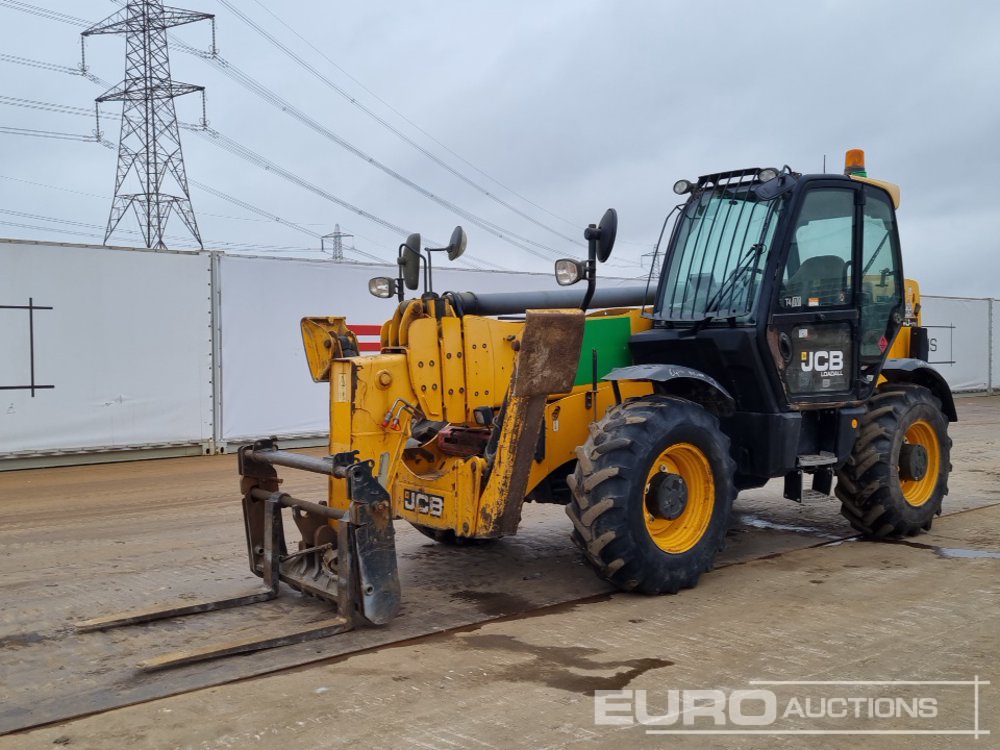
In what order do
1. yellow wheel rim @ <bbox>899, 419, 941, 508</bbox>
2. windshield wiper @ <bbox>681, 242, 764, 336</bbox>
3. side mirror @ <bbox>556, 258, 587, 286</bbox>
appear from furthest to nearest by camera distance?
yellow wheel rim @ <bbox>899, 419, 941, 508</bbox> → windshield wiper @ <bbox>681, 242, 764, 336</bbox> → side mirror @ <bbox>556, 258, 587, 286</bbox>

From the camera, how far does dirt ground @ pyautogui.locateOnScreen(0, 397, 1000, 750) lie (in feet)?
12.1

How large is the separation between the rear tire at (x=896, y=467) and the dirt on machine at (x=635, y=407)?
18 millimetres

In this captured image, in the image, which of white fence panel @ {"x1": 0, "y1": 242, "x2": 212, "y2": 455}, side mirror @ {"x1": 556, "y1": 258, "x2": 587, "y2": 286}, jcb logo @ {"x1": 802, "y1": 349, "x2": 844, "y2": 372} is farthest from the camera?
white fence panel @ {"x1": 0, "y1": 242, "x2": 212, "y2": 455}

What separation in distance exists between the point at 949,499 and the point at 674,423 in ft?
16.3

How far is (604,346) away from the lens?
6.36 metres

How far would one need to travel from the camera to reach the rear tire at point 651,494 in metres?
5.23

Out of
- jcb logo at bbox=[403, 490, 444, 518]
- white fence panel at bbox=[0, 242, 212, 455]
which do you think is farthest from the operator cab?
white fence panel at bbox=[0, 242, 212, 455]

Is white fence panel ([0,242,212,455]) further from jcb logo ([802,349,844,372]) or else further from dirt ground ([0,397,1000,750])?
jcb logo ([802,349,844,372])

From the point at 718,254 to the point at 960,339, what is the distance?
1981 cm

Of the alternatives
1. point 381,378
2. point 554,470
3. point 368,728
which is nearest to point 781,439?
point 554,470

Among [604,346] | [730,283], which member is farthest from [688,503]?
[730,283]

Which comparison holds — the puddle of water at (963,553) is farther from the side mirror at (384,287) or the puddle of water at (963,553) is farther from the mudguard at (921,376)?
the side mirror at (384,287)

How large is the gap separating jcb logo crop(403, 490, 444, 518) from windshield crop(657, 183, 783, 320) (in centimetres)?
222

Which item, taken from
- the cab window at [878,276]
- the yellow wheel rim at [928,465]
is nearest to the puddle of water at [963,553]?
the yellow wheel rim at [928,465]
